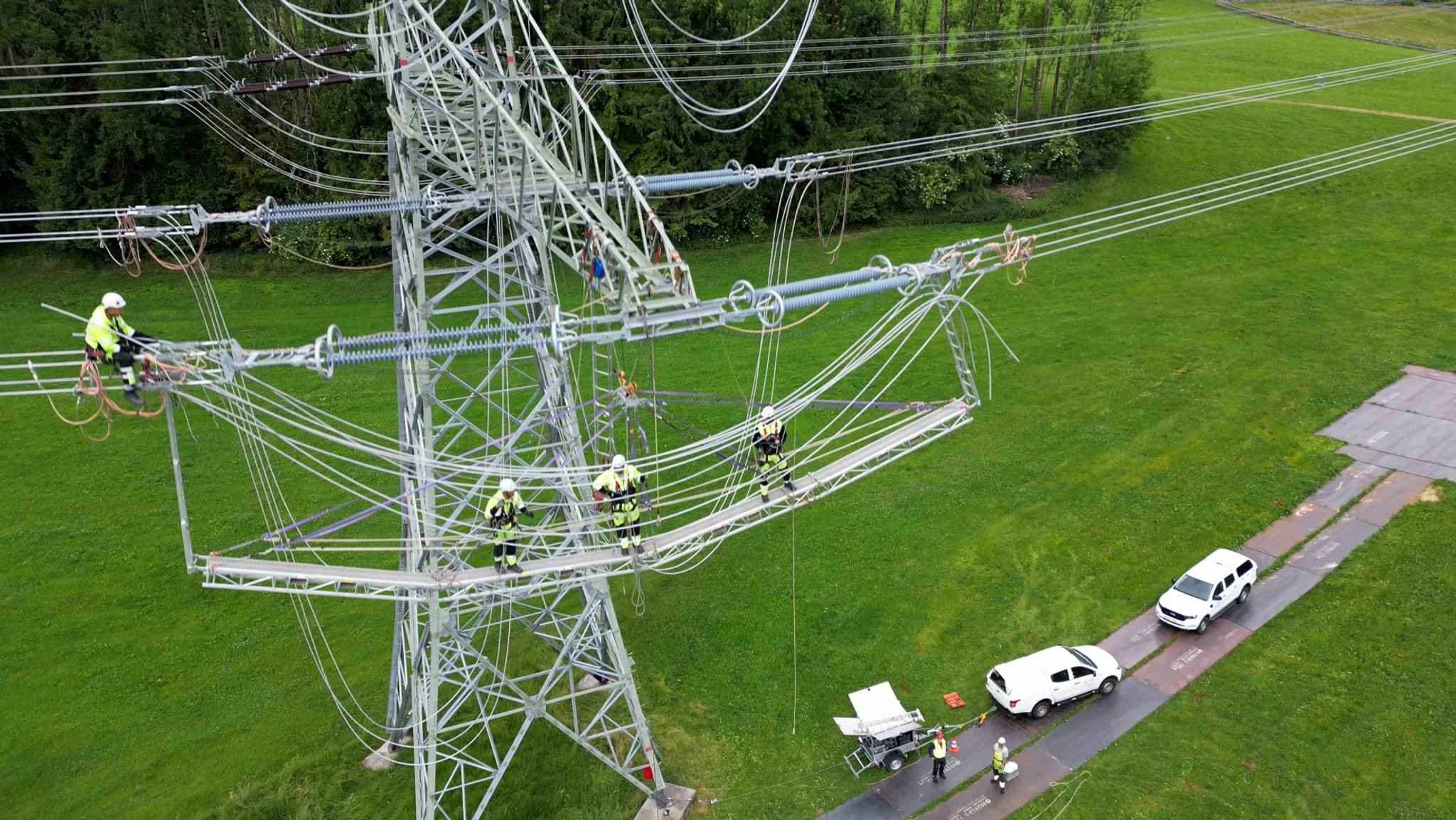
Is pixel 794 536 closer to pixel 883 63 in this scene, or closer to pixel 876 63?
pixel 876 63

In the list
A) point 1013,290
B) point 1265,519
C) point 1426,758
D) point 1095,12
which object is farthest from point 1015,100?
point 1426,758

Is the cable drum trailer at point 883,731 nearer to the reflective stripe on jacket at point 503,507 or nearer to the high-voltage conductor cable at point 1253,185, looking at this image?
the reflective stripe on jacket at point 503,507

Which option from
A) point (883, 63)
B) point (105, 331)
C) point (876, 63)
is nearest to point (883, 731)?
point (105, 331)

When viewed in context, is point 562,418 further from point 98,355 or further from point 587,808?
point 587,808

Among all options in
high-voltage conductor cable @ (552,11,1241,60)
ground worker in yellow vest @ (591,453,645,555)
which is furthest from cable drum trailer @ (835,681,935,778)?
high-voltage conductor cable @ (552,11,1241,60)

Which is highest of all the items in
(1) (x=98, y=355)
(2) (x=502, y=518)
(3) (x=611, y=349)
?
(1) (x=98, y=355)
